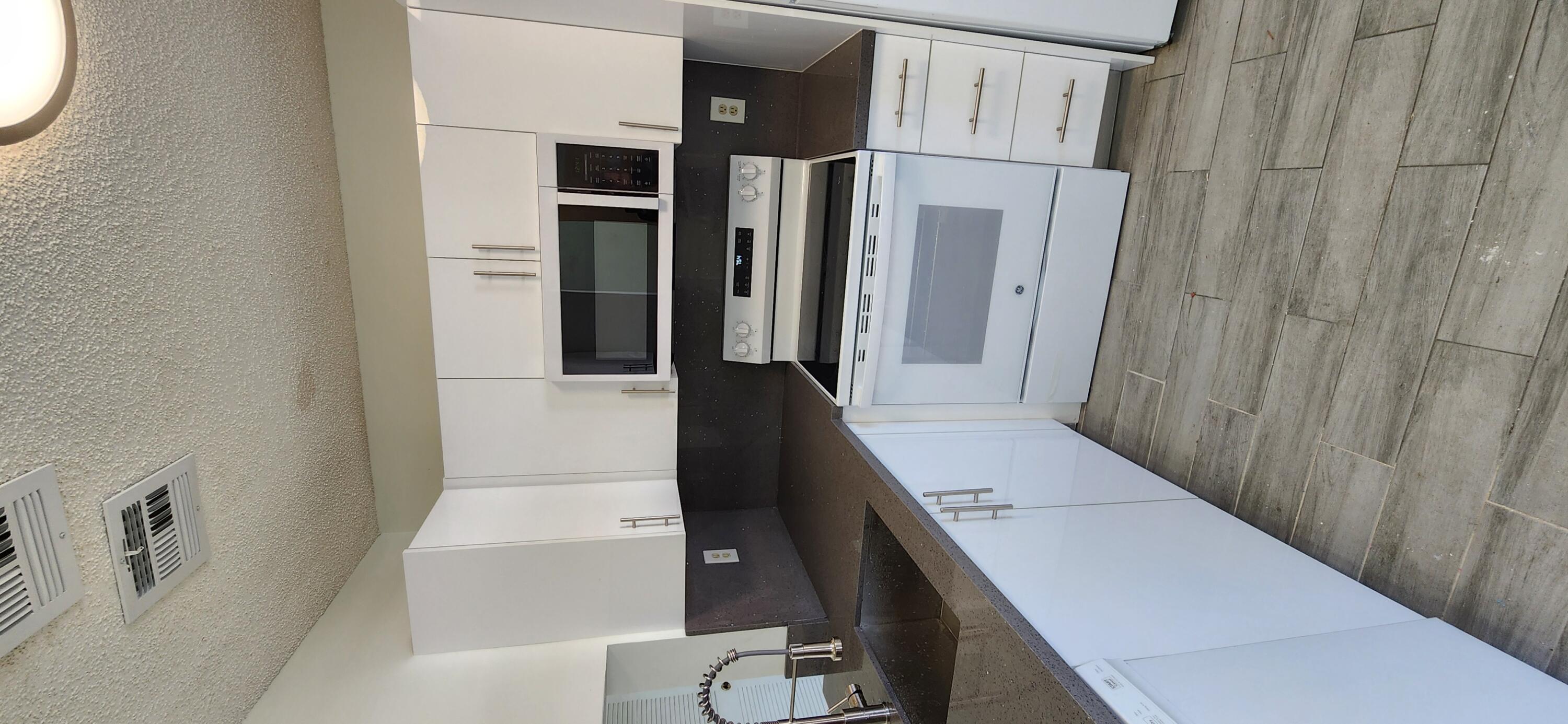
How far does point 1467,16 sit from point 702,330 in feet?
7.39

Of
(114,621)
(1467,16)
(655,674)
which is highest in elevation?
(1467,16)

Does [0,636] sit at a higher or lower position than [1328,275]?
lower

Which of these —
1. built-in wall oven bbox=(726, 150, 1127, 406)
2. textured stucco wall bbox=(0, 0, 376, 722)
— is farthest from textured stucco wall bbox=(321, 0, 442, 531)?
built-in wall oven bbox=(726, 150, 1127, 406)

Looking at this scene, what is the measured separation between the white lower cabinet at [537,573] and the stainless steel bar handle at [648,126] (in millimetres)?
1246

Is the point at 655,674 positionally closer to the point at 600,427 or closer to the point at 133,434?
the point at 600,427

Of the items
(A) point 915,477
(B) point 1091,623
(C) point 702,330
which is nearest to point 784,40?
(C) point 702,330

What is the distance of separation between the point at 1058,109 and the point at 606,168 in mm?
1413

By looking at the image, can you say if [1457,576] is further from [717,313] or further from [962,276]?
[717,313]

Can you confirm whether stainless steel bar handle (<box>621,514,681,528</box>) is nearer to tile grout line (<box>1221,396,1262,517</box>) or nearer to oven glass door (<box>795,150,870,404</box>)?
oven glass door (<box>795,150,870,404</box>)

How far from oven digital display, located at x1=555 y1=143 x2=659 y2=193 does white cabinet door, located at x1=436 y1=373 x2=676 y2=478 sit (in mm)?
669

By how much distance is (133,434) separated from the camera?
1364 mm

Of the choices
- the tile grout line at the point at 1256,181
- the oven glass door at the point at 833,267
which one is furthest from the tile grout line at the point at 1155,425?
the oven glass door at the point at 833,267

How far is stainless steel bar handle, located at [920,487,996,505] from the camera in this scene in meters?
1.54

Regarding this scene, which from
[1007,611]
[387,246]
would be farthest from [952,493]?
[387,246]
